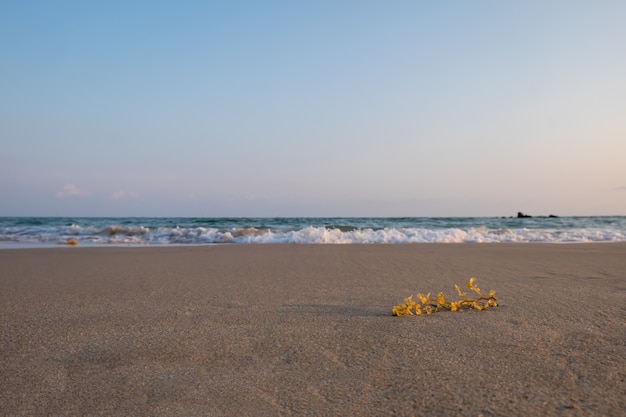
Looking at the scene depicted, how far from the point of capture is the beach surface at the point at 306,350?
149 centimetres

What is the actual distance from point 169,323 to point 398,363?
4.36 feet

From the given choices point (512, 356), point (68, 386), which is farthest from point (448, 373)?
point (68, 386)

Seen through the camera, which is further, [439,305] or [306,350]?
[439,305]

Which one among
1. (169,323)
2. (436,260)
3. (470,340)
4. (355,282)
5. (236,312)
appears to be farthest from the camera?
(436,260)

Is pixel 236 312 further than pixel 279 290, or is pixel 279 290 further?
pixel 279 290

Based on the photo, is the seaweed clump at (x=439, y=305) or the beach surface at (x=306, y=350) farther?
the seaweed clump at (x=439, y=305)

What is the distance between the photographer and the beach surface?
4.89 ft

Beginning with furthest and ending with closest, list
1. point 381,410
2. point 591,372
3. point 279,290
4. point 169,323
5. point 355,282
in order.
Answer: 1. point 355,282
2. point 279,290
3. point 169,323
4. point 591,372
5. point 381,410

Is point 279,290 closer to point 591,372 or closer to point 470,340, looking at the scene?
point 470,340

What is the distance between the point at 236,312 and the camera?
2787 mm

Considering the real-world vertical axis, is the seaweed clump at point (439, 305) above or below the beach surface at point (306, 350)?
above

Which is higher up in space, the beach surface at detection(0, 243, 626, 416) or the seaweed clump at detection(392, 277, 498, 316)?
the seaweed clump at detection(392, 277, 498, 316)

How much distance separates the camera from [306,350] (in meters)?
2.01

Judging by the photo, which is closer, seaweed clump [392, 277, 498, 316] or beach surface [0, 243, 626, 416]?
beach surface [0, 243, 626, 416]
